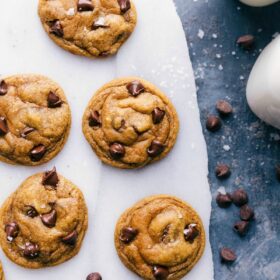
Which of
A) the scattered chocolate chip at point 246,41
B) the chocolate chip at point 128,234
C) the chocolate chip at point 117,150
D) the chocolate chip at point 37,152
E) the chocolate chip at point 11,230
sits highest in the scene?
the scattered chocolate chip at point 246,41

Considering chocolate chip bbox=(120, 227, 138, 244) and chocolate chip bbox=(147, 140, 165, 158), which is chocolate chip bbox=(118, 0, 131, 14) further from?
chocolate chip bbox=(120, 227, 138, 244)

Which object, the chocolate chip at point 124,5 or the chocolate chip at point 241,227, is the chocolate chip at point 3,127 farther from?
the chocolate chip at point 241,227

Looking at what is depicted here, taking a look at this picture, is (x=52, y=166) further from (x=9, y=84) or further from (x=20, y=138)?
(x=9, y=84)

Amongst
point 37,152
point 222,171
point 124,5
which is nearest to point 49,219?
point 37,152

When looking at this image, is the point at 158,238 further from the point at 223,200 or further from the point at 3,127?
the point at 3,127

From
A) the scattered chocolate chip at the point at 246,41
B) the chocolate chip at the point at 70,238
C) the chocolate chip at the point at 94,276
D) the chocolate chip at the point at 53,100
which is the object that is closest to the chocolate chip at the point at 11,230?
the chocolate chip at the point at 70,238

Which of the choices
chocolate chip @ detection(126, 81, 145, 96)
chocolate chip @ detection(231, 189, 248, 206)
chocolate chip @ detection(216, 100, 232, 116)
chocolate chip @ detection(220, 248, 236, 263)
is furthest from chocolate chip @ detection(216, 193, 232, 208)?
chocolate chip @ detection(126, 81, 145, 96)

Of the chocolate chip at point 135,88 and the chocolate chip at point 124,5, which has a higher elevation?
the chocolate chip at point 124,5
